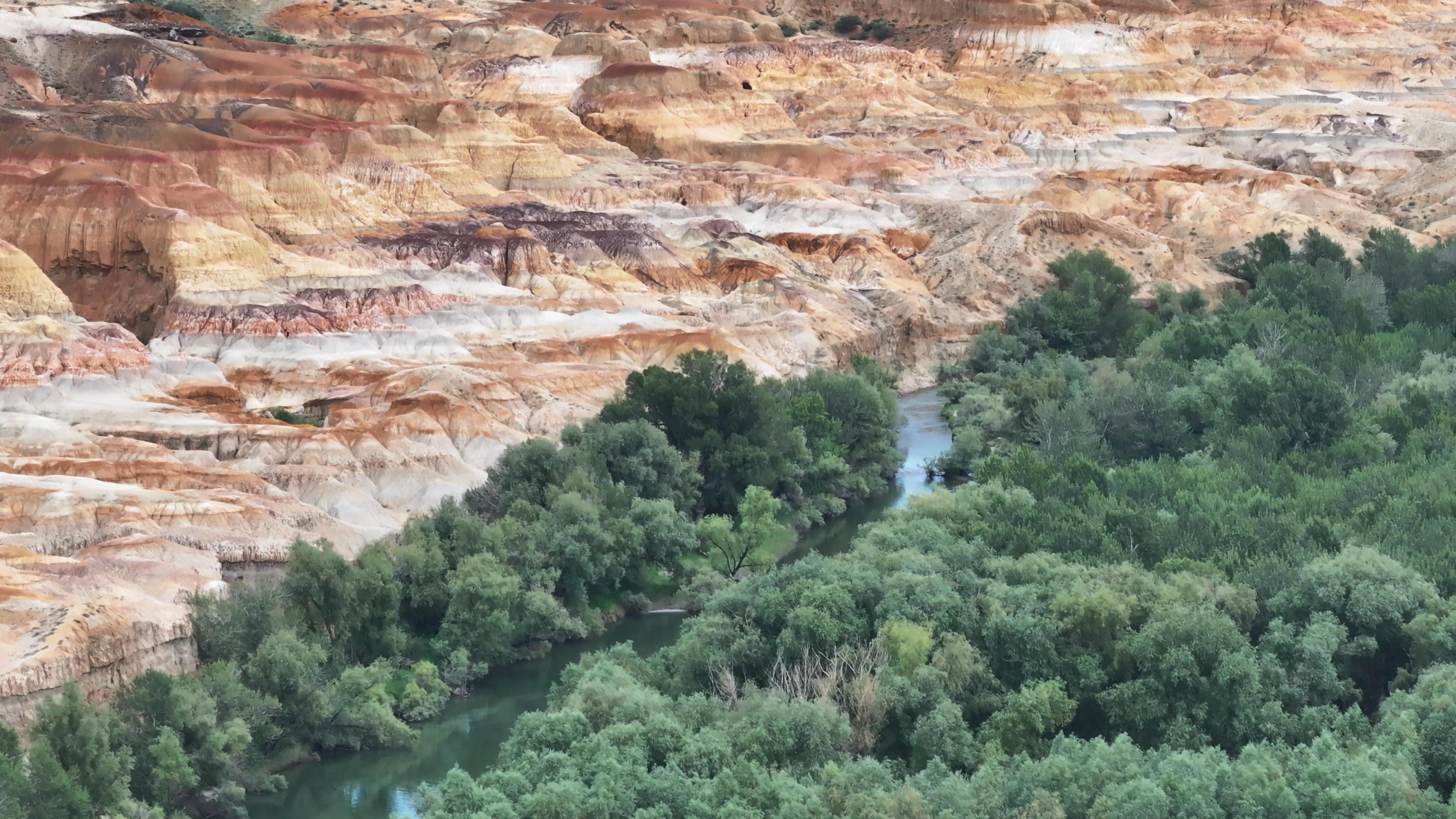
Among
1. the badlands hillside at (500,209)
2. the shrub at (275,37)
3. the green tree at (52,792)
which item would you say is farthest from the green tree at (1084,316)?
the shrub at (275,37)

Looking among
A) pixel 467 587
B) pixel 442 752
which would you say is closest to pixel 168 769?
pixel 442 752

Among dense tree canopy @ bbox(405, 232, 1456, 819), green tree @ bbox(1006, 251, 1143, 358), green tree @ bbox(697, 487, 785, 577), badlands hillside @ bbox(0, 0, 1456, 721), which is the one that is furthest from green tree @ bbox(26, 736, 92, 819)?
green tree @ bbox(1006, 251, 1143, 358)

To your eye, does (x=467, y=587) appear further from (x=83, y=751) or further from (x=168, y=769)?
(x=83, y=751)

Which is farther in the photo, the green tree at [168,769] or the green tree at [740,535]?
the green tree at [740,535]

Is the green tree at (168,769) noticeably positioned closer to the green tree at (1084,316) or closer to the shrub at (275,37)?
the green tree at (1084,316)

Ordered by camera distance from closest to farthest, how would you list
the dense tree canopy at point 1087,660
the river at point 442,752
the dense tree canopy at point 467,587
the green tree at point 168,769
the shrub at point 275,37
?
the dense tree canopy at point 1087,660, the green tree at point 168,769, the dense tree canopy at point 467,587, the river at point 442,752, the shrub at point 275,37

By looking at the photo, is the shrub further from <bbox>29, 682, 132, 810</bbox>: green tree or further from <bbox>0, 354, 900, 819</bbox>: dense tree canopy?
<bbox>29, 682, 132, 810</bbox>: green tree
